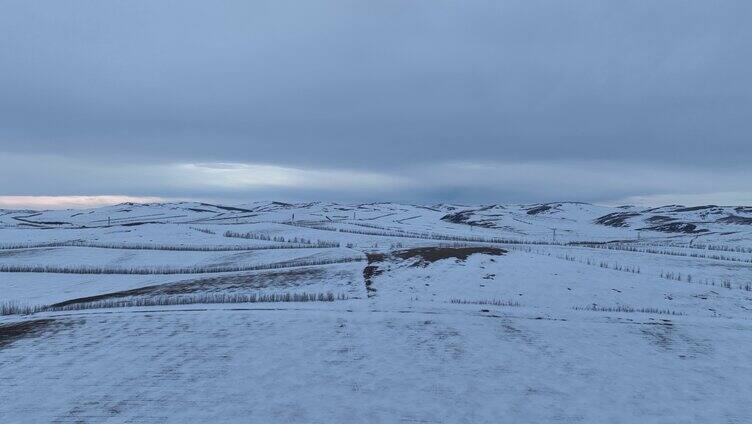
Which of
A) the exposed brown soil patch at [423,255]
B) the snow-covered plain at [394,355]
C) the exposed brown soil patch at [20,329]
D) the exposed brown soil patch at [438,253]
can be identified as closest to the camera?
the snow-covered plain at [394,355]

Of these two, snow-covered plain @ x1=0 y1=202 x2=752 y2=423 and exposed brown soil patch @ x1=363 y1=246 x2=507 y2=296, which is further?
exposed brown soil patch @ x1=363 y1=246 x2=507 y2=296

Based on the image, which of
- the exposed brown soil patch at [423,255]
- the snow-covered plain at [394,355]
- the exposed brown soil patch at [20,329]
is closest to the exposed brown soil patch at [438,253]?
the exposed brown soil patch at [423,255]

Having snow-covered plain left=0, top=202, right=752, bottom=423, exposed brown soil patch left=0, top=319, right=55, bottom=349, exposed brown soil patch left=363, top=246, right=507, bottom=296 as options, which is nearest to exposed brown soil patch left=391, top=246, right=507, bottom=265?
exposed brown soil patch left=363, top=246, right=507, bottom=296

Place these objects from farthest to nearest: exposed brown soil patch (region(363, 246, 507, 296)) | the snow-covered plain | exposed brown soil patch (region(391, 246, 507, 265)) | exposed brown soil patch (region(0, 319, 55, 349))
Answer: exposed brown soil patch (region(391, 246, 507, 265)), exposed brown soil patch (region(363, 246, 507, 296)), exposed brown soil patch (region(0, 319, 55, 349)), the snow-covered plain

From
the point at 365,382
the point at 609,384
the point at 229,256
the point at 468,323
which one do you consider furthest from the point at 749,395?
the point at 229,256

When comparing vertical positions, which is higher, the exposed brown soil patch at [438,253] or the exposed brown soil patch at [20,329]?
the exposed brown soil patch at [438,253]

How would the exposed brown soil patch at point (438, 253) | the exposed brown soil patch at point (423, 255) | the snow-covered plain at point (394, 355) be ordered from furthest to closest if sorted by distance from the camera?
the exposed brown soil patch at point (438, 253) → the exposed brown soil patch at point (423, 255) → the snow-covered plain at point (394, 355)

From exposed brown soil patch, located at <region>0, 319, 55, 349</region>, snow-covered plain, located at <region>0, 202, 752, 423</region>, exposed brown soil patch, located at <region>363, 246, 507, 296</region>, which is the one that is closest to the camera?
snow-covered plain, located at <region>0, 202, 752, 423</region>

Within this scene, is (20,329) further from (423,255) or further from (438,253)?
(438,253)

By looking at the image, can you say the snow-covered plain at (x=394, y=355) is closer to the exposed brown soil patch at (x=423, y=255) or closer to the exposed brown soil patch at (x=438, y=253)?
the exposed brown soil patch at (x=423, y=255)

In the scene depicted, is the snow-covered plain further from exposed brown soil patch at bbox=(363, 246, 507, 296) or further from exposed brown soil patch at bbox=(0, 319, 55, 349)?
exposed brown soil patch at bbox=(363, 246, 507, 296)

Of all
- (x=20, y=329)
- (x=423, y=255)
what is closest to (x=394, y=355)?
(x=20, y=329)

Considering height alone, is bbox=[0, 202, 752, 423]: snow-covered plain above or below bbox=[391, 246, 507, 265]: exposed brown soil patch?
below

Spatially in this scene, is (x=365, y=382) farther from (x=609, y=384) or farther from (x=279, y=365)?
(x=609, y=384)
